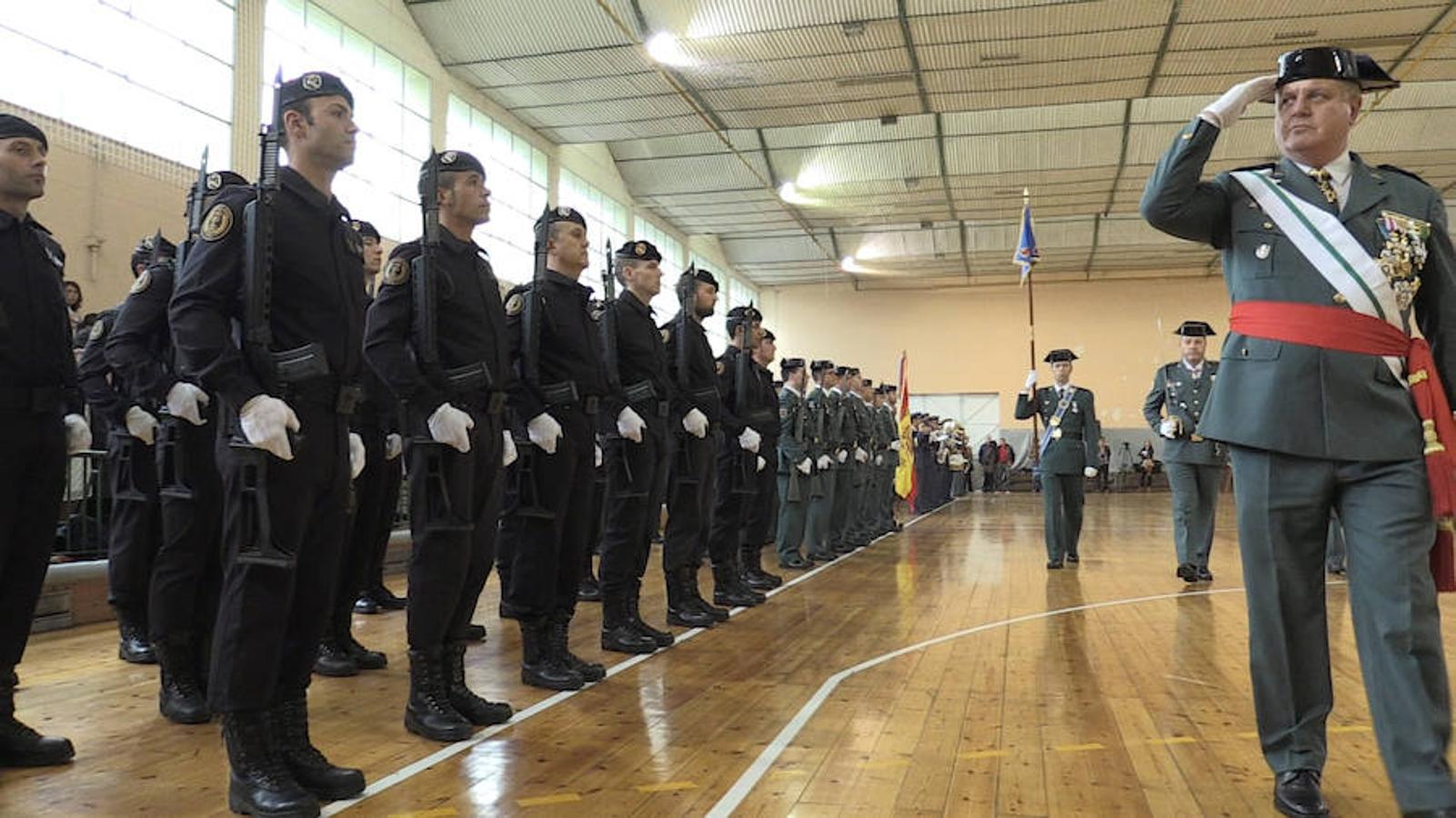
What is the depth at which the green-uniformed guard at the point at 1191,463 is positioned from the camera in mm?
6527

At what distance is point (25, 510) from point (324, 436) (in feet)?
3.10

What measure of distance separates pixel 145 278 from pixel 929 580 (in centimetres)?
498

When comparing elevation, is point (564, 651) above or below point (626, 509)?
below

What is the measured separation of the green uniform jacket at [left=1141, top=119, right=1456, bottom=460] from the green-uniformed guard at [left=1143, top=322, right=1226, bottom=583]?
4420 millimetres

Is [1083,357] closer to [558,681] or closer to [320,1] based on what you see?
[320,1]

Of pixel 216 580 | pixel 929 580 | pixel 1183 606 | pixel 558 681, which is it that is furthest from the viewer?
pixel 929 580

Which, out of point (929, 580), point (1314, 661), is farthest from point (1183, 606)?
point (1314, 661)

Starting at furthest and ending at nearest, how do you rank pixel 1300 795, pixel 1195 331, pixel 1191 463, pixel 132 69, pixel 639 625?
pixel 132 69 → pixel 1195 331 → pixel 1191 463 → pixel 639 625 → pixel 1300 795

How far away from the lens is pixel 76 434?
2.90 metres

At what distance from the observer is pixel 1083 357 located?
2398 centimetres

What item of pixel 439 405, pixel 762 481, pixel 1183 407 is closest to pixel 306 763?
pixel 439 405

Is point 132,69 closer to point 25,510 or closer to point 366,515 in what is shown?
point 366,515

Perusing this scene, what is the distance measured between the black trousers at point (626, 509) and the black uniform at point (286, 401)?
69.2 inches

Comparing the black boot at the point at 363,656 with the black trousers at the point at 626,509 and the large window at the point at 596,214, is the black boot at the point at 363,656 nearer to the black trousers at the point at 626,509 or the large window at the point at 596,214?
the black trousers at the point at 626,509
